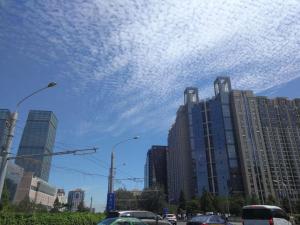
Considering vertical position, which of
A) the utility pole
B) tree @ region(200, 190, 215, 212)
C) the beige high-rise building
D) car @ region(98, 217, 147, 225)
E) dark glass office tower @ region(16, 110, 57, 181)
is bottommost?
car @ region(98, 217, 147, 225)

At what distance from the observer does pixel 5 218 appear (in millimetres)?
19156

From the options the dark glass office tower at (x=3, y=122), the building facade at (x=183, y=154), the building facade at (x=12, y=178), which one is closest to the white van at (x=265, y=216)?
the dark glass office tower at (x=3, y=122)

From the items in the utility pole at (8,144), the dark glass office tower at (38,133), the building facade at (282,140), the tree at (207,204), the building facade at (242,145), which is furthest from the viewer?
Result: the building facade at (282,140)

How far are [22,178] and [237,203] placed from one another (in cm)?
8950

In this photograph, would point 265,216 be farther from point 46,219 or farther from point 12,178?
point 12,178

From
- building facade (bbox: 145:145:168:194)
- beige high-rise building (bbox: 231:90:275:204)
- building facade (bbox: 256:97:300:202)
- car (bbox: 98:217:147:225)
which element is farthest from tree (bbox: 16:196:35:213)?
building facade (bbox: 145:145:168:194)

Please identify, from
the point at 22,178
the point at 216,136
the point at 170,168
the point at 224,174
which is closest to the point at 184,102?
the point at 216,136

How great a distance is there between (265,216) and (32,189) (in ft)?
436

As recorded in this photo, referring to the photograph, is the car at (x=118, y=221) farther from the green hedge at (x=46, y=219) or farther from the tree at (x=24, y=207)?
the tree at (x=24, y=207)

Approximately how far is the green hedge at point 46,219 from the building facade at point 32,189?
96.9 m

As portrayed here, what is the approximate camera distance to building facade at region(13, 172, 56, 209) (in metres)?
126

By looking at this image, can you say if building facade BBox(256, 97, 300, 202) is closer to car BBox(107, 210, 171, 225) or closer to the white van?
car BBox(107, 210, 171, 225)

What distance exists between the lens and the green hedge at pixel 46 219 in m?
19.5

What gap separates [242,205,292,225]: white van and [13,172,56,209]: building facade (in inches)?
4452
